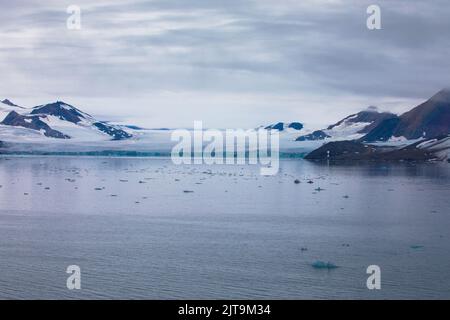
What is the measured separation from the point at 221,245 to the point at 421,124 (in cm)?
12044

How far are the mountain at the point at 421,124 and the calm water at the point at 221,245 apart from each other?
320ft

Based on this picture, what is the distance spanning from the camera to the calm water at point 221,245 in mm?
13203

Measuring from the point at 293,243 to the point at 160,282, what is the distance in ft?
17.7

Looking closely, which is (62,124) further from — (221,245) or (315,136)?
(221,245)

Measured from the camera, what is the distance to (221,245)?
1767 centimetres

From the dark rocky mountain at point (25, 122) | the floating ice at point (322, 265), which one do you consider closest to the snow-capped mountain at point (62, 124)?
the dark rocky mountain at point (25, 122)

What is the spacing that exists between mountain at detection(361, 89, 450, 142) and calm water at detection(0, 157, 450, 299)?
9748 centimetres

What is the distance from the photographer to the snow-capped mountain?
105812mm

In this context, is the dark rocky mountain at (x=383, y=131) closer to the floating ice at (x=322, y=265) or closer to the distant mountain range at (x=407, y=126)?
the distant mountain range at (x=407, y=126)

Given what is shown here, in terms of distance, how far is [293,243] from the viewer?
18.1 metres

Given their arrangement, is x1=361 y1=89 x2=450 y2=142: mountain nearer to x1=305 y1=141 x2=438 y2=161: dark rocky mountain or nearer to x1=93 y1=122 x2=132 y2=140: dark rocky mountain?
x1=305 y1=141 x2=438 y2=161: dark rocky mountain

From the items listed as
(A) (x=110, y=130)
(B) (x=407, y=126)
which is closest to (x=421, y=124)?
(B) (x=407, y=126)

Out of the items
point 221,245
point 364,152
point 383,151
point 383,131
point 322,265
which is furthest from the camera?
point 383,131
